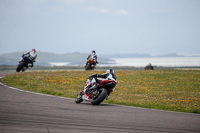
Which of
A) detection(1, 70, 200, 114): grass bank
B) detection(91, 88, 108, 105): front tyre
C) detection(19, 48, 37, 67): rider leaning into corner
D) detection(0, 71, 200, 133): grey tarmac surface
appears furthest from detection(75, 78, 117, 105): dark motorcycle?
detection(19, 48, 37, 67): rider leaning into corner

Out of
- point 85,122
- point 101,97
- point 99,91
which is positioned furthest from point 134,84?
point 85,122

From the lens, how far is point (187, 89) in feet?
73.1

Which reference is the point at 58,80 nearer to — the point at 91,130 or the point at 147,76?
the point at 147,76

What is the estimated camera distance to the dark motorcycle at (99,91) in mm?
13344

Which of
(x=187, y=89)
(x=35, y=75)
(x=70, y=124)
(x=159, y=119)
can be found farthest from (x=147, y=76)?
(x=70, y=124)

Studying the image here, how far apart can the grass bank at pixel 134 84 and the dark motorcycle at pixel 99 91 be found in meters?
3.49

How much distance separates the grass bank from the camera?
1858 centimetres

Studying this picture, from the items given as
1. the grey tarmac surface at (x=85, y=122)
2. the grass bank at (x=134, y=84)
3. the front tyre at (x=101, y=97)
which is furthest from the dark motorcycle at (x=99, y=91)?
the grass bank at (x=134, y=84)

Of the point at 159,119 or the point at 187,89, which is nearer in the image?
the point at 159,119

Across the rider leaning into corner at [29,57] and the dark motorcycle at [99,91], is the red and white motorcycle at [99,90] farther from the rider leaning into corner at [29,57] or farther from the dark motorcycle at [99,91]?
the rider leaning into corner at [29,57]

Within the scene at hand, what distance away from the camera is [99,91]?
13789 millimetres

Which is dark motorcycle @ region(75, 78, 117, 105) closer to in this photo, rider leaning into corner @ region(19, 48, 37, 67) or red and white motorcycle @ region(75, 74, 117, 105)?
red and white motorcycle @ region(75, 74, 117, 105)

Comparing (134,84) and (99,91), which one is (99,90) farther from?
(134,84)

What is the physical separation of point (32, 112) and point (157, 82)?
16.6 m
